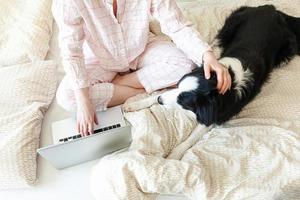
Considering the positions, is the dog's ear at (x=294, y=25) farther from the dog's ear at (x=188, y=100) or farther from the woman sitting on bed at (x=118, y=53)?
the dog's ear at (x=188, y=100)

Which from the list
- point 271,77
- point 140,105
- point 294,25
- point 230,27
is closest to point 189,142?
point 140,105

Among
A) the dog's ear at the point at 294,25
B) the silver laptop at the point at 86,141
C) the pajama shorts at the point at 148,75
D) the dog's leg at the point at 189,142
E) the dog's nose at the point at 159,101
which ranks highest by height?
the dog's ear at the point at 294,25

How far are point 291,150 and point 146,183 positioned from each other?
49 cm

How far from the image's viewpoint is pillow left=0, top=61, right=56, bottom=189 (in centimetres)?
104

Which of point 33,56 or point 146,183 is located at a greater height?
point 33,56

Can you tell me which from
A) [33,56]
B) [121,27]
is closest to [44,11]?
[33,56]

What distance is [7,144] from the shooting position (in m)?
1.08

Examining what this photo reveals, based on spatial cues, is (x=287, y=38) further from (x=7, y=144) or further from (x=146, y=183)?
(x=7, y=144)

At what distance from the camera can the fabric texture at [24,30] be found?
1.41 meters

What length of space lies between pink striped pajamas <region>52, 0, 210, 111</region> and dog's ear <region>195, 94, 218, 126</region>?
0.18 metres

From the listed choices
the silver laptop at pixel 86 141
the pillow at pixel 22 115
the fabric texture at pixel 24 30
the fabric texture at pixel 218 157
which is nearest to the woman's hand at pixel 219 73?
the fabric texture at pixel 218 157

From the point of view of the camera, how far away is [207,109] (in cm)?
99

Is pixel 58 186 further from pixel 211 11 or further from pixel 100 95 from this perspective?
pixel 211 11

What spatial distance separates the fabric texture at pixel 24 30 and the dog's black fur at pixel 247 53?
2.64 feet
